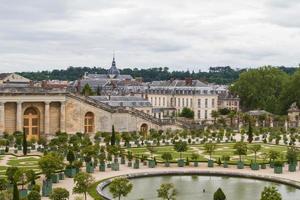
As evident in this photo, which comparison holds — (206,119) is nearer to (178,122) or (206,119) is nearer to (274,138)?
(178,122)

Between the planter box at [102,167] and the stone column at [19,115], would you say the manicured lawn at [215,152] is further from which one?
the stone column at [19,115]

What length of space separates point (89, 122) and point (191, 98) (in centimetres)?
3070

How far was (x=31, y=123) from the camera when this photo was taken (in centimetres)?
6384

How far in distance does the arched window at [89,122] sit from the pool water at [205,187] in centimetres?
2859

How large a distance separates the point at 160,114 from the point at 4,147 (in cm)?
3584

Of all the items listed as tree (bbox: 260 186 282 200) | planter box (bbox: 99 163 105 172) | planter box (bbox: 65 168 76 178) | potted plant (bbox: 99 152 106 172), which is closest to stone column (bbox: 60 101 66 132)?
potted plant (bbox: 99 152 106 172)

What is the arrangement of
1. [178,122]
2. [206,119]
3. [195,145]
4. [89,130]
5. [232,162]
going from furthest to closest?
[206,119]
[178,122]
[89,130]
[195,145]
[232,162]

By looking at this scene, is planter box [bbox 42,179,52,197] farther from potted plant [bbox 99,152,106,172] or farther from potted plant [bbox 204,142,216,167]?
potted plant [bbox 204,142,216,167]

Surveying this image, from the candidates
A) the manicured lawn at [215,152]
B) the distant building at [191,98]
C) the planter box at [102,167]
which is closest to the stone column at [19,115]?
the manicured lawn at [215,152]

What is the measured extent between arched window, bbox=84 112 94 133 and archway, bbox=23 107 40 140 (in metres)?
5.73

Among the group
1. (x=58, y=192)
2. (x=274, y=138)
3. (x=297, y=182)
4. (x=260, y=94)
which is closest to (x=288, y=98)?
(x=260, y=94)

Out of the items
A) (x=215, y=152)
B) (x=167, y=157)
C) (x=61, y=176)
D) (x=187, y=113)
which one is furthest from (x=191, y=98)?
(x=61, y=176)

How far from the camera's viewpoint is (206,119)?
93250 mm

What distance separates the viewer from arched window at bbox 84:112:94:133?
66.3 meters
